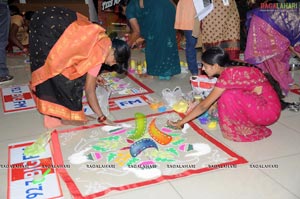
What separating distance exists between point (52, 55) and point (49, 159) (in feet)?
2.14

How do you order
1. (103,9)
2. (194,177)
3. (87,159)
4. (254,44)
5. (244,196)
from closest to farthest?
(244,196), (194,177), (87,159), (254,44), (103,9)

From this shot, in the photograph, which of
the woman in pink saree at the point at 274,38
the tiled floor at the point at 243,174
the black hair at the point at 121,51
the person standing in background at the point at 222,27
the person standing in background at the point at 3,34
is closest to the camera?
the tiled floor at the point at 243,174

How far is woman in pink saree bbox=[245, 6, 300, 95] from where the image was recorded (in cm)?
265

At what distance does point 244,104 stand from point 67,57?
1119mm

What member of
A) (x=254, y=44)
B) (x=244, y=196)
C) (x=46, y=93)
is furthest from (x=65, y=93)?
(x=254, y=44)

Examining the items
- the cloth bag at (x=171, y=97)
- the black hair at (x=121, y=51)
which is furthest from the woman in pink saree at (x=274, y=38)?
the black hair at (x=121, y=51)

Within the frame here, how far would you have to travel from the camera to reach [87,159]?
1898mm

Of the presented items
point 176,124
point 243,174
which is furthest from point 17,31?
point 243,174

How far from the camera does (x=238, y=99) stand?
6.52 ft

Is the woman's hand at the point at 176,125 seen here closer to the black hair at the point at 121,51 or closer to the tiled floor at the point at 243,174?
the tiled floor at the point at 243,174

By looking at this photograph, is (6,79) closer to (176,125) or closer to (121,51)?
(121,51)

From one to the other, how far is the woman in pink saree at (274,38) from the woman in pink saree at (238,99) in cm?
79

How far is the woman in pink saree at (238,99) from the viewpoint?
6.33ft

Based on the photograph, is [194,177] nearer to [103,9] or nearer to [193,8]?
[193,8]
